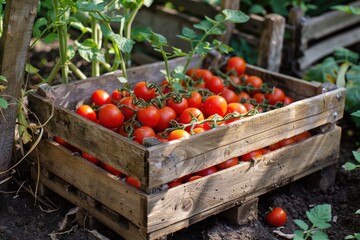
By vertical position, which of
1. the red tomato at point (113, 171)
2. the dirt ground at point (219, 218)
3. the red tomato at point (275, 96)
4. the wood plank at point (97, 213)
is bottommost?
the dirt ground at point (219, 218)

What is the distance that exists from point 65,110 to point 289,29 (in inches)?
85.9

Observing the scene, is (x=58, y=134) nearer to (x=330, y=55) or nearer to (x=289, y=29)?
(x=289, y=29)

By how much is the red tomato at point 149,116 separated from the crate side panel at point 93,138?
261 millimetres

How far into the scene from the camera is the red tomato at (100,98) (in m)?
3.71

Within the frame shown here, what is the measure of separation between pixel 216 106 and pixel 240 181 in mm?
406

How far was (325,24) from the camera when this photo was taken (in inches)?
201

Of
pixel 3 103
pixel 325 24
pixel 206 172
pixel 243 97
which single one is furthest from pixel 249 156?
pixel 325 24

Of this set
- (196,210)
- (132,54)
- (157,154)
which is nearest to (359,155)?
(196,210)

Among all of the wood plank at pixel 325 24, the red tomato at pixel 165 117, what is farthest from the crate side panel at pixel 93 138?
the wood plank at pixel 325 24

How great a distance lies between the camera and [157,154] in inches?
118

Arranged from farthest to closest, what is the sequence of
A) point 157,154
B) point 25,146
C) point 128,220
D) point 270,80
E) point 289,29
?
point 289,29, point 270,80, point 25,146, point 128,220, point 157,154

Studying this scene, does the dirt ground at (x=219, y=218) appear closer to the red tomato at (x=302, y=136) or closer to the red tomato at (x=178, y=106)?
the red tomato at (x=302, y=136)

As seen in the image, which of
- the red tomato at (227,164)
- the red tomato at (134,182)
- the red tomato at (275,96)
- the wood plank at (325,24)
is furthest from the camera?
the wood plank at (325,24)

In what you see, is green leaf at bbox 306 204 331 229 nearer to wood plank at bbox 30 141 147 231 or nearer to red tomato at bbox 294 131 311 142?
red tomato at bbox 294 131 311 142
